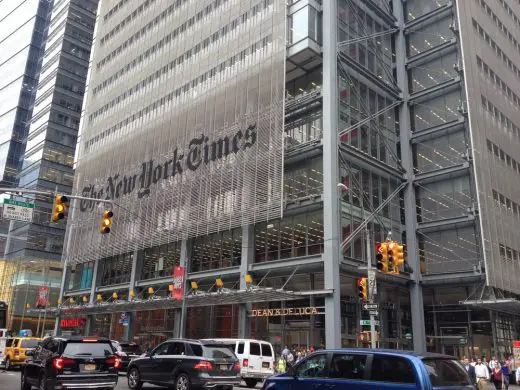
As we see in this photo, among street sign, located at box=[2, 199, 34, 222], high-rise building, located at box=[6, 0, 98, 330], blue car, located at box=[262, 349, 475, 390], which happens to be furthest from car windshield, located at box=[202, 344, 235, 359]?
high-rise building, located at box=[6, 0, 98, 330]

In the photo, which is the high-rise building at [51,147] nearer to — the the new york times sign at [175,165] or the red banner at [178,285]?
the the new york times sign at [175,165]

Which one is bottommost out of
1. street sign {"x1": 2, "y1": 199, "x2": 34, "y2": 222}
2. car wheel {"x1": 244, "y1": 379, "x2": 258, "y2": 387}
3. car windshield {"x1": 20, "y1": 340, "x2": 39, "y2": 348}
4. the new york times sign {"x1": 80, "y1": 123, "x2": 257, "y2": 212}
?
car wheel {"x1": 244, "y1": 379, "x2": 258, "y2": 387}

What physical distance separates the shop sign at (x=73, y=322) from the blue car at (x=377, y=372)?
46.4 m

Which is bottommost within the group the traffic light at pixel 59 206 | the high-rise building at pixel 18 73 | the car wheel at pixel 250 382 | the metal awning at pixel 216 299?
the car wheel at pixel 250 382

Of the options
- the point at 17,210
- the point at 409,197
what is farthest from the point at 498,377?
the point at 17,210

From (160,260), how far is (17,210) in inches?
954

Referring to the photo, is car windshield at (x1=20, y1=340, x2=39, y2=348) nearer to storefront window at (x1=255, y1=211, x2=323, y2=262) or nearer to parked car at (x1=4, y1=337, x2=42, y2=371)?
parked car at (x1=4, y1=337, x2=42, y2=371)

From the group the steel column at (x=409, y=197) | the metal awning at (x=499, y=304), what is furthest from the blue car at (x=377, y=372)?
the steel column at (x=409, y=197)

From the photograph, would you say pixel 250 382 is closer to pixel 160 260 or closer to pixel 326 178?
pixel 326 178

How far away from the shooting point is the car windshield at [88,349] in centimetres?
1414

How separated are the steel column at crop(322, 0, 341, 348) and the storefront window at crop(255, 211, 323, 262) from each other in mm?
1491

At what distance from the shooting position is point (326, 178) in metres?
32.8

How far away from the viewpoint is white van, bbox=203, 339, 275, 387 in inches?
884

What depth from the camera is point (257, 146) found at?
3566 centimetres
